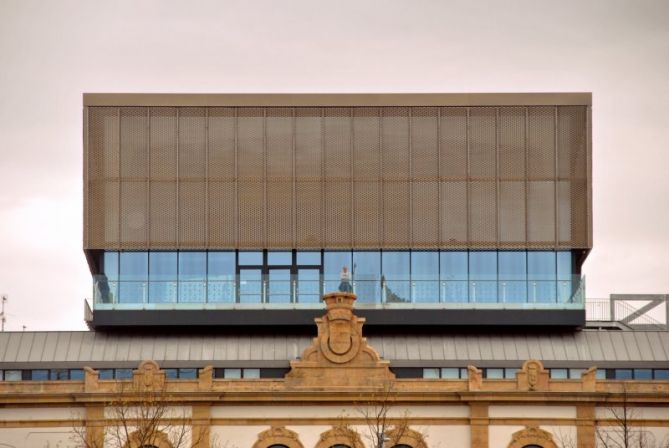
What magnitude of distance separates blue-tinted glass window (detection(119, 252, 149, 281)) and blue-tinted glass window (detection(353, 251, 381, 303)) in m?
12.6

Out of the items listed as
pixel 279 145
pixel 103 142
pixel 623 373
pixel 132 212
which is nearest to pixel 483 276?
pixel 623 373

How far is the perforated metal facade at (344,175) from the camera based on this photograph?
14312 centimetres

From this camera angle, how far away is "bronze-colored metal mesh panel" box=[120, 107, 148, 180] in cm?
14312

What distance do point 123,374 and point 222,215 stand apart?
12.1m

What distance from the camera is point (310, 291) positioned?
14200 cm

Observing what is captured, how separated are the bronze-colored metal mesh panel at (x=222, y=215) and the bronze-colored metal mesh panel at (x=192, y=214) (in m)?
0.49

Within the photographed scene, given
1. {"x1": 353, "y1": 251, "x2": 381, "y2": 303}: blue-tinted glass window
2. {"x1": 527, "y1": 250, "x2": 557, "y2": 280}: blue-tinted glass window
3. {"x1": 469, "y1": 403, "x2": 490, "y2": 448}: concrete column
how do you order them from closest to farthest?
{"x1": 469, "y1": 403, "x2": 490, "y2": 448}: concrete column, {"x1": 353, "y1": 251, "x2": 381, "y2": 303}: blue-tinted glass window, {"x1": 527, "y1": 250, "x2": 557, "y2": 280}: blue-tinted glass window

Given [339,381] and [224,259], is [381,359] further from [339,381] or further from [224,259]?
[224,259]

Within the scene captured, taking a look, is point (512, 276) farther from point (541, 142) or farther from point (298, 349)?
point (298, 349)

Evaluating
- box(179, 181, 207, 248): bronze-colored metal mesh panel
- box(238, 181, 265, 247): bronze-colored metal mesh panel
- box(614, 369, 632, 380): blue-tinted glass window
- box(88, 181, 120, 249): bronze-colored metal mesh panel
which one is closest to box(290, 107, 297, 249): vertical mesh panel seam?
box(238, 181, 265, 247): bronze-colored metal mesh panel

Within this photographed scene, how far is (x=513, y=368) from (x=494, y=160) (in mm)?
13203

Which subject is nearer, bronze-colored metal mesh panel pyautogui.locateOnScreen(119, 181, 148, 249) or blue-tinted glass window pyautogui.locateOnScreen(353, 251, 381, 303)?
blue-tinted glass window pyautogui.locateOnScreen(353, 251, 381, 303)

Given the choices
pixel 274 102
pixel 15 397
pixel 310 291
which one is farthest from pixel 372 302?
pixel 15 397

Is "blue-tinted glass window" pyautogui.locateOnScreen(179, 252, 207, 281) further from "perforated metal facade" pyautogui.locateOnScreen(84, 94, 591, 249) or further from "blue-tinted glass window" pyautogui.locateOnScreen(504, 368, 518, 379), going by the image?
"blue-tinted glass window" pyautogui.locateOnScreen(504, 368, 518, 379)
